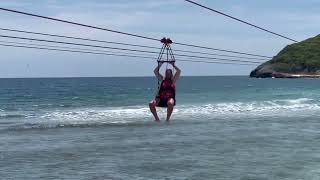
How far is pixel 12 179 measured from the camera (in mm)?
16109

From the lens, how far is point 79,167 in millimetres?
17859

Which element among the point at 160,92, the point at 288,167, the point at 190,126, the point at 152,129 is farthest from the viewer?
the point at 190,126

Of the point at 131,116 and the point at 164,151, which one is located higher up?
the point at 164,151

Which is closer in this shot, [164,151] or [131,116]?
[164,151]

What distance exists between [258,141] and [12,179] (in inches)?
432

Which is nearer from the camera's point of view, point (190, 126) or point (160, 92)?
point (160, 92)

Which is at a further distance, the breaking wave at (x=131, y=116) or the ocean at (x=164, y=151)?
the breaking wave at (x=131, y=116)

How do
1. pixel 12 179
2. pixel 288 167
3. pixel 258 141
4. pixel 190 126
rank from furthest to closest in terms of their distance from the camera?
pixel 190 126 → pixel 258 141 → pixel 288 167 → pixel 12 179

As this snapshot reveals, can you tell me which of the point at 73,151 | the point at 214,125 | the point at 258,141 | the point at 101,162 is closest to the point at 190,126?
the point at 214,125

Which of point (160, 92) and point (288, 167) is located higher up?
point (160, 92)

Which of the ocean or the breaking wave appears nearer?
the ocean

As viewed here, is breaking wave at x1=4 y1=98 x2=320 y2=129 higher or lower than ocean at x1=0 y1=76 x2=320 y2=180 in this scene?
lower

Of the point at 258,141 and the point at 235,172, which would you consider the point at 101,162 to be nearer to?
the point at 235,172

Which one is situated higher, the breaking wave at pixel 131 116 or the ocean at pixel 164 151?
the ocean at pixel 164 151
